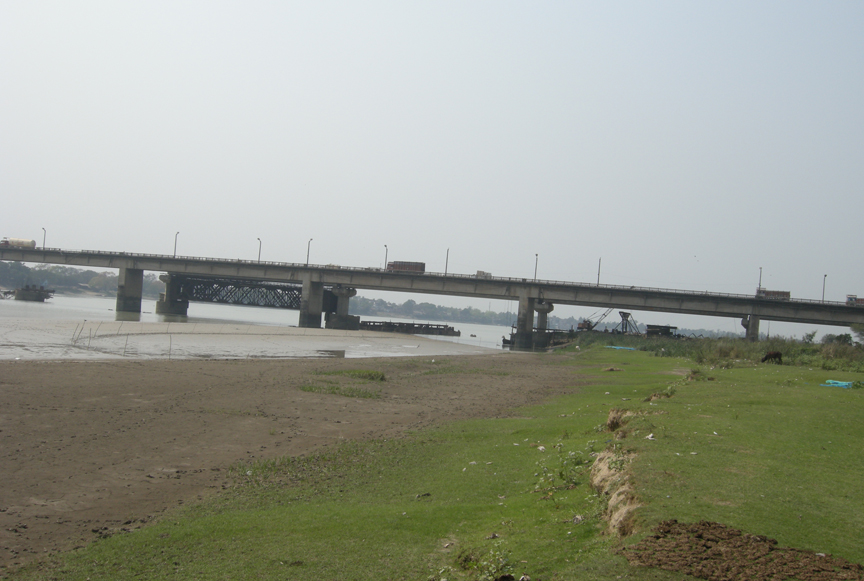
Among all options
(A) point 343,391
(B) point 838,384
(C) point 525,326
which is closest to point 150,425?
(A) point 343,391

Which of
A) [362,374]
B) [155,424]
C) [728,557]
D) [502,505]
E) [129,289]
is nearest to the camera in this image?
[728,557]

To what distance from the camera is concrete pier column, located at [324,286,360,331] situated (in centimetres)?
9137

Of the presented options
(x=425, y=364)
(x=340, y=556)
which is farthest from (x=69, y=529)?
(x=425, y=364)

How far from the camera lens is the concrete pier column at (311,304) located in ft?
290

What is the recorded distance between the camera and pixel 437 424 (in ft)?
47.1

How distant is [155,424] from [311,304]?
78169mm

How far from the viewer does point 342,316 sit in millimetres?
92750

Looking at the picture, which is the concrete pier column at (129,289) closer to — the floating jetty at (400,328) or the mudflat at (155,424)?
the floating jetty at (400,328)

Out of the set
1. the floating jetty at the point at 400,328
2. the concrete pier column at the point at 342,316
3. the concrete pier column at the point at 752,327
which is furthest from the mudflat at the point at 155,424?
the floating jetty at the point at 400,328

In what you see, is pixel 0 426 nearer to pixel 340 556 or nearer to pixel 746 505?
pixel 340 556

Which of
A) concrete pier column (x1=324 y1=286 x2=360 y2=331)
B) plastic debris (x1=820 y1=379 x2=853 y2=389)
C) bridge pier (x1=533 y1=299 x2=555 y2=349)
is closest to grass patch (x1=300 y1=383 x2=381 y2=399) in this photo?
plastic debris (x1=820 y1=379 x2=853 y2=389)

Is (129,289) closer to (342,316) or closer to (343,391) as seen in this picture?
(342,316)

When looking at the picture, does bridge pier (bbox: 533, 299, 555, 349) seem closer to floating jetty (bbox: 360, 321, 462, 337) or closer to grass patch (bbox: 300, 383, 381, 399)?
floating jetty (bbox: 360, 321, 462, 337)

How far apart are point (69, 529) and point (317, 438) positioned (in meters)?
5.64
